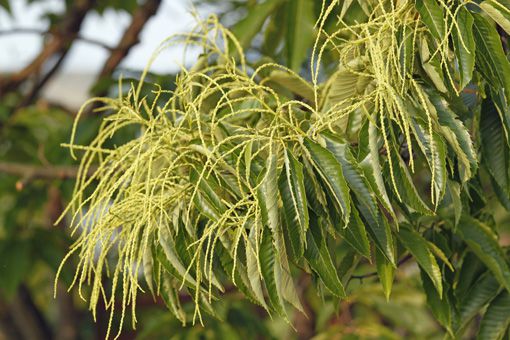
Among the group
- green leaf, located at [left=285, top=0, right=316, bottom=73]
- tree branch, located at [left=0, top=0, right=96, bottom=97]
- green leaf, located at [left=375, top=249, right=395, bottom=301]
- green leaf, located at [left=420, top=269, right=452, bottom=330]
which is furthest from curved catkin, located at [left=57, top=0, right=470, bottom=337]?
tree branch, located at [left=0, top=0, right=96, bottom=97]

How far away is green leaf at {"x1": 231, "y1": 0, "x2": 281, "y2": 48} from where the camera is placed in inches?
58.5

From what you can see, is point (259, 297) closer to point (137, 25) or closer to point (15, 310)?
point (137, 25)

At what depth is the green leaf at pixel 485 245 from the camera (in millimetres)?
1081

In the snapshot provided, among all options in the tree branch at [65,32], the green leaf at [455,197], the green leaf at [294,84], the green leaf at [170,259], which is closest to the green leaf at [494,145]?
the green leaf at [455,197]

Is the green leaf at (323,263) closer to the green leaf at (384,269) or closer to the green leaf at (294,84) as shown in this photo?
the green leaf at (384,269)

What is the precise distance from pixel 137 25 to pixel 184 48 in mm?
934

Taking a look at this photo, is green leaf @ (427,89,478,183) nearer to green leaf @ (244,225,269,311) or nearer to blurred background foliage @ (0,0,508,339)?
green leaf @ (244,225,269,311)

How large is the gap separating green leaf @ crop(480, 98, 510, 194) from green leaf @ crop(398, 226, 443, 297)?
0.37 ft

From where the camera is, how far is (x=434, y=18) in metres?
0.86

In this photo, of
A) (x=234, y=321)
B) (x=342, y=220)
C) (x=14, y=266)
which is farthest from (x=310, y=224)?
(x=14, y=266)

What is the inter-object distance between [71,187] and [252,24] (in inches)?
23.3

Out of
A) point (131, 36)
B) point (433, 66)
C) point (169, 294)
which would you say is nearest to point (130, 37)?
point (131, 36)

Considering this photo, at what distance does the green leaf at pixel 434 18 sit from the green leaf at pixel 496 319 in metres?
0.40

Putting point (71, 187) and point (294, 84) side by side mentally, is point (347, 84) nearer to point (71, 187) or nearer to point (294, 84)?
point (294, 84)
